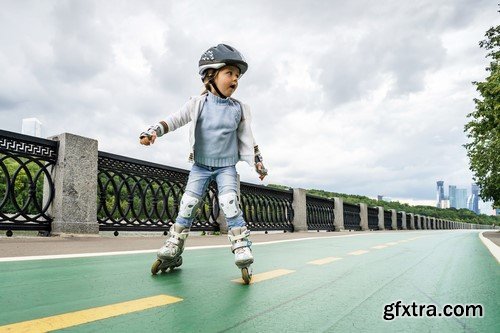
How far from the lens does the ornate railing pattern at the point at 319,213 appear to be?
18.4 m

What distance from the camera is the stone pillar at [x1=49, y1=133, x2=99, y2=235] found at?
707cm

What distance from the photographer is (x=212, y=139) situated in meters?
2.88

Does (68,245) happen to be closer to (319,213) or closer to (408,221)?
(319,213)

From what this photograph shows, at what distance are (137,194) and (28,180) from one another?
2.84 m

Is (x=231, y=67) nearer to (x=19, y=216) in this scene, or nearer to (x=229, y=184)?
(x=229, y=184)

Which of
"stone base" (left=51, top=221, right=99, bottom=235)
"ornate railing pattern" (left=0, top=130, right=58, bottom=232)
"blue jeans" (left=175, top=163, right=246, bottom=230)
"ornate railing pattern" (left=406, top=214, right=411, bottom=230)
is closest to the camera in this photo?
"blue jeans" (left=175, top=163, right=246, bottom=230)

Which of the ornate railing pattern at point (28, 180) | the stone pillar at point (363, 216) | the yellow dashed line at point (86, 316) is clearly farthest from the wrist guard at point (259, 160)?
the stone pillar at point (363, 216)

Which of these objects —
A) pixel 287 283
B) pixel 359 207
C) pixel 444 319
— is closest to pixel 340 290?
pixel 287 283

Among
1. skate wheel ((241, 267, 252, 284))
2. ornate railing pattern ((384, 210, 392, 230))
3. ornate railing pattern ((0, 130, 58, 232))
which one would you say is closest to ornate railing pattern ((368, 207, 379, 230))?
ornate railing pattern ((384, 210, 392, 230))

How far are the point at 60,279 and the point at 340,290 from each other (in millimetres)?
1760

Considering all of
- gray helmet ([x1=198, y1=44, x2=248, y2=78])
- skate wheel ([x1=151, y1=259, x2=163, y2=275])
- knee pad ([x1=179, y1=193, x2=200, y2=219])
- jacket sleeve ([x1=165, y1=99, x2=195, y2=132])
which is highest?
gray helmet ([x1=198, y1=44, x2=248, y2=78])

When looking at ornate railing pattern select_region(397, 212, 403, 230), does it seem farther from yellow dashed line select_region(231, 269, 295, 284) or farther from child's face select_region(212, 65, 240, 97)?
child's face select_region(212, 65, 240, 97)

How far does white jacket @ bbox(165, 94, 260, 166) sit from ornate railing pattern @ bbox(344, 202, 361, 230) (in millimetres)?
21332

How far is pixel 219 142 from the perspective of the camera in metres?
2.88
